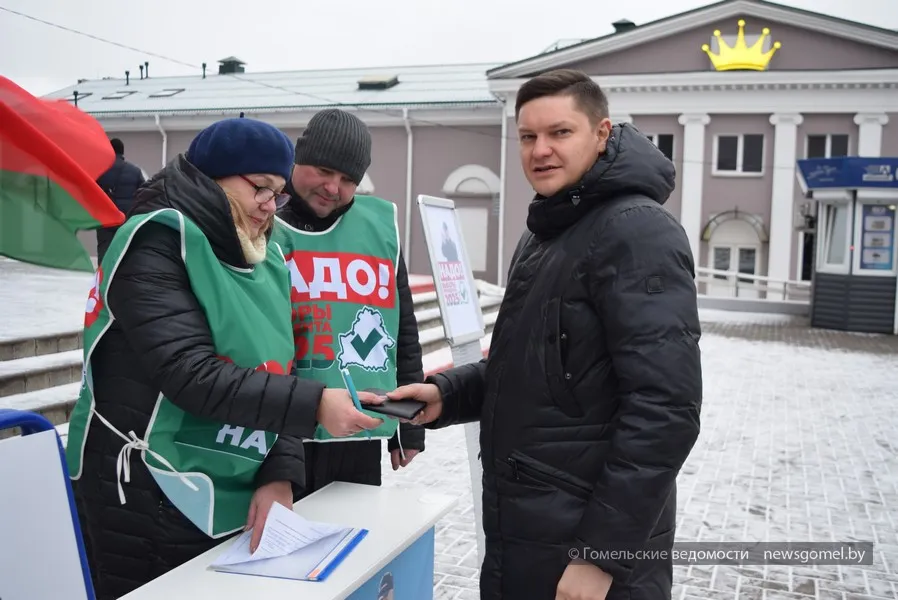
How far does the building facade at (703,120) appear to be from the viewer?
875 inches

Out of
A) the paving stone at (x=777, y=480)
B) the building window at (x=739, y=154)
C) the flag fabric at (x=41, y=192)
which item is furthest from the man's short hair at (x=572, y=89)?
the building window at (x=739, y=154)

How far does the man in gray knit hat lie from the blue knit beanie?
2.15 ft

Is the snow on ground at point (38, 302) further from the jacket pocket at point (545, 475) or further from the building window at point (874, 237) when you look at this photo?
the building window at point (874, 237)

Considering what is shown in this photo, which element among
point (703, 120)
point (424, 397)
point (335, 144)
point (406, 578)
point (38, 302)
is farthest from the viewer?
point (703, 120)

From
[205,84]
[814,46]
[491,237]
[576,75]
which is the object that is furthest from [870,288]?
[205,84]

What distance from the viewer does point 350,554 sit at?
201 cm

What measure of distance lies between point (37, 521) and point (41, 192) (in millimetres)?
574

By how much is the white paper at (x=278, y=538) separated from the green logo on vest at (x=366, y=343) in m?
0.74

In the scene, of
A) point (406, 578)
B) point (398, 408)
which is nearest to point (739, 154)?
point (406, 578)

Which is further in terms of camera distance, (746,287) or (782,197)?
(782,197)

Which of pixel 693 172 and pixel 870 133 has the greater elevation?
pixel 870 133

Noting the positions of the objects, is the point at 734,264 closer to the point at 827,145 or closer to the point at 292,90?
the point at 827,145

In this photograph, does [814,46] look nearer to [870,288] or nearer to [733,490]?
[870,288]

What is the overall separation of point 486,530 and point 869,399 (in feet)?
27.8
